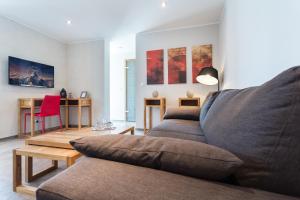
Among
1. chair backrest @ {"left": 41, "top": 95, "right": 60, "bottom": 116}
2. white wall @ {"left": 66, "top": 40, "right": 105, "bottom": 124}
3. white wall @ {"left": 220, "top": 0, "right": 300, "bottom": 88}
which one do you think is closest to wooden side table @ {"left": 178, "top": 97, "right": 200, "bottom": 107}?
white wall @ {"left": 220, "top": 0, "right": 300, "bottom": 88}

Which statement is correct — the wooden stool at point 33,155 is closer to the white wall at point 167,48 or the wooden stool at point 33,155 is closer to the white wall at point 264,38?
the white wall at point 264,38

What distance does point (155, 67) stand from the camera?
414 centimetres

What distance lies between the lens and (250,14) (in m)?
1.66

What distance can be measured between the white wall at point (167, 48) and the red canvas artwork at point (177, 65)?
9 cm

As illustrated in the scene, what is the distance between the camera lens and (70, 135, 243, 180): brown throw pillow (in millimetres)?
559

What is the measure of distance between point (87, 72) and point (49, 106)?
1.42 metres

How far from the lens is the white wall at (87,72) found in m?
4.56

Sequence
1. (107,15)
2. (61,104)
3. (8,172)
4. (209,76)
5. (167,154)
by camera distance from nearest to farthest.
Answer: (167,154) < (8,172) < (209,76) < (107,15) < (61,104)

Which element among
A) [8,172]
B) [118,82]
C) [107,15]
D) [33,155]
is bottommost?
[8,172]

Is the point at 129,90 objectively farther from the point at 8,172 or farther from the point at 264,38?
the point at 264,38

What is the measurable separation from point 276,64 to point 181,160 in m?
0.99

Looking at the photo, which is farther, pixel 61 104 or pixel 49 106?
pixel 61 104

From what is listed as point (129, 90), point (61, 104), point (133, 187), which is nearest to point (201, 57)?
point (129, 90)

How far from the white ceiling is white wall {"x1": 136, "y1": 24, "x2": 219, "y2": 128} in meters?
0.18
